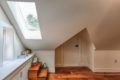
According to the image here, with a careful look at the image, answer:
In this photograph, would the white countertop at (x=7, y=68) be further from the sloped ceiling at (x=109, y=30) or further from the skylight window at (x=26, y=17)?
the sloped ceiling at (x=109, y=30)

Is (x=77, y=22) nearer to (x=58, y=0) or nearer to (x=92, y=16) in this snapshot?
(x=92, y=16)

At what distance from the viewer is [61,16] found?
2234 millimetres

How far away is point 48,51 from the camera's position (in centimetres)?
365

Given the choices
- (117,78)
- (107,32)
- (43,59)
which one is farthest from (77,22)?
(117,78)

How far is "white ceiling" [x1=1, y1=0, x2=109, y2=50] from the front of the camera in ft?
6.40

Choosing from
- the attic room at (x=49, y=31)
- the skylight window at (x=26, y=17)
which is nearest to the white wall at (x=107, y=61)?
the attic room at (x=49, y=31)

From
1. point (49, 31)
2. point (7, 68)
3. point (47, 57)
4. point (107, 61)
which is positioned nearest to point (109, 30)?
point (107, 61)

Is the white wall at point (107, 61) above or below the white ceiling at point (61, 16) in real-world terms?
below

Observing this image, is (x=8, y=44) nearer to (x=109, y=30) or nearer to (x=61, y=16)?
(x=61, y=16)

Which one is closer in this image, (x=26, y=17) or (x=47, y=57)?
(x=26, y=17)

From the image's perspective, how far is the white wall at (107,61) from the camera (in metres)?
3.72

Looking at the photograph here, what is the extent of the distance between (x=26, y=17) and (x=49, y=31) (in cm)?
73

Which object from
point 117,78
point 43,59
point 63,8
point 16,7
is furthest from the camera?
point 43,59

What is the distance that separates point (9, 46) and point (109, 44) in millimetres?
3190
